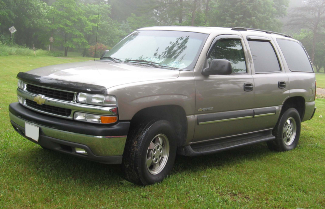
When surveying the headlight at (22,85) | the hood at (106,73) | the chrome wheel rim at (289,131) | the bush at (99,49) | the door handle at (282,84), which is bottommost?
the bush at (99,49)

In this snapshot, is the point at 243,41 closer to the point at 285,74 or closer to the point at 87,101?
the point at 285,74

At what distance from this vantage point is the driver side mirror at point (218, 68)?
4.60 meters

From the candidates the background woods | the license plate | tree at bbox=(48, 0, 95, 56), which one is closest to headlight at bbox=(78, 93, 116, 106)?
the license plate

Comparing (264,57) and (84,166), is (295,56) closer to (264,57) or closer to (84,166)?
(264,57)

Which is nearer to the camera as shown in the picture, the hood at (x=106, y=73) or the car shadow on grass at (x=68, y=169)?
the hood at (x=106, y=73)

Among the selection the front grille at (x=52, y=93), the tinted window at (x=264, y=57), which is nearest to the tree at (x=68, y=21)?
the tinted window at (x=264, y=57)

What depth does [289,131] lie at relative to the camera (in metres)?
6.62

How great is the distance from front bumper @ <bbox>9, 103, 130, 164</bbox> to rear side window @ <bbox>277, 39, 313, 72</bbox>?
3.70 m

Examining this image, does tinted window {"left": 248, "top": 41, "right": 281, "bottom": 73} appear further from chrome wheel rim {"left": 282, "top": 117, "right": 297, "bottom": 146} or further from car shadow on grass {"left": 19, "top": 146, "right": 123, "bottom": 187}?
car shadow on grass {"left": 19, "top": 146, "right": 123, "bottom": 187}

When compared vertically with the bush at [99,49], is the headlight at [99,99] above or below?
above

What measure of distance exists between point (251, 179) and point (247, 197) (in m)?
0.60

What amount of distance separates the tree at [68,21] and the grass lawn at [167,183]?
47.3 metres

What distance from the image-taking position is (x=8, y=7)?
1844 inches

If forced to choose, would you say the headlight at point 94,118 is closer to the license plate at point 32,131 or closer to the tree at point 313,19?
the license plate at point 32,131
